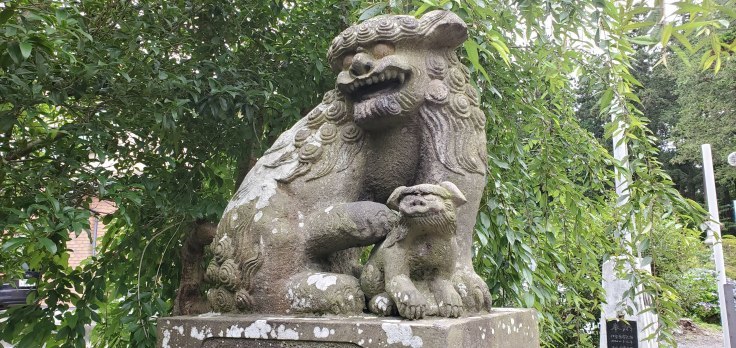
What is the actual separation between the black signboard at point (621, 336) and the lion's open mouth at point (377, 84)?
3.77m

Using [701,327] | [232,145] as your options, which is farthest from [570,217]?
[701,327]

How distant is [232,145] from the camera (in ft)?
10.8

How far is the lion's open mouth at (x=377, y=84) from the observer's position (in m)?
1.87

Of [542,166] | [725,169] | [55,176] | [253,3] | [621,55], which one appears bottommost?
[55,176]

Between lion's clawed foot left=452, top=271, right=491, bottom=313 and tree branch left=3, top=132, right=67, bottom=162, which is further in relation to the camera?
tree branch left=3, top=132, right=67, bottom=162

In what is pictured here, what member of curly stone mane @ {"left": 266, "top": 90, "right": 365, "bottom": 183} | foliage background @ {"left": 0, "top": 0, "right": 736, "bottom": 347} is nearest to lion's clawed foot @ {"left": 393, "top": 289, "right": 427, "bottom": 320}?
curly stone mane @ {"left": 266, "top": 90, "right": 365, "bottom": 183}

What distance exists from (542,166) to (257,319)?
1.97m

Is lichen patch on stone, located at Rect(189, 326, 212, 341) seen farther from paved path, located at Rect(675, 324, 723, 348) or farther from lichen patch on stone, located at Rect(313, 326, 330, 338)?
paved path, located at Rect(675, 324, 723, 348)

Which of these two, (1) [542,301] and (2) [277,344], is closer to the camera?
(2) [277,344]

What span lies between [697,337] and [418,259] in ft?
34.0

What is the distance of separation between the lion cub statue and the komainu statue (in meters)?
0.05

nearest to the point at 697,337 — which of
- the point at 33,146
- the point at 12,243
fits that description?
the point at 33,146

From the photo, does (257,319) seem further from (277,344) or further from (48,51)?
(48,51)

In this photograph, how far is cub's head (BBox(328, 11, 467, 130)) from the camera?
188cm
